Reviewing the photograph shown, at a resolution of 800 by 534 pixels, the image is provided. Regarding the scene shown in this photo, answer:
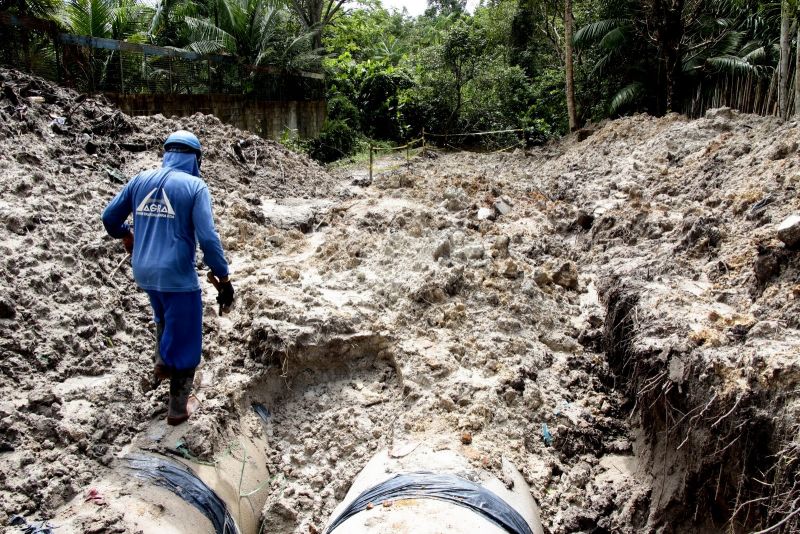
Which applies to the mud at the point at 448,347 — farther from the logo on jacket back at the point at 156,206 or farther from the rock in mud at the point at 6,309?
the logo on jacket back at the point at 156,206

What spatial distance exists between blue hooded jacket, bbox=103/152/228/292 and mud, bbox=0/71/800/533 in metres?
0.82

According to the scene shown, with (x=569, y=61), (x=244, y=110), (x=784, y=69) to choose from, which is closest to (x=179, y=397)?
(x=784, y=69)

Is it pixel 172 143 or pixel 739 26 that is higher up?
pixel 739 26

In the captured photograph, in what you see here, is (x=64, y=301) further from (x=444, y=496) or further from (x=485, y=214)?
(x=485, y=214)

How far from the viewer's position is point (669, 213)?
19.9ft

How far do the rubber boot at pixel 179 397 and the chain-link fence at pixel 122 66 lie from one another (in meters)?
9.83

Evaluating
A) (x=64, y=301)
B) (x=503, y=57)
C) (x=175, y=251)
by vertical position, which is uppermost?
(x=503, y=57)

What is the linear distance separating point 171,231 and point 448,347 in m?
2.09

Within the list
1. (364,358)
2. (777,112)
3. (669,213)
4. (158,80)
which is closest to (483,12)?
(158,80)

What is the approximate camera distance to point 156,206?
326 cm

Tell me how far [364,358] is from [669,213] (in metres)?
3.56

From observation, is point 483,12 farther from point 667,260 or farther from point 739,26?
point 667,260

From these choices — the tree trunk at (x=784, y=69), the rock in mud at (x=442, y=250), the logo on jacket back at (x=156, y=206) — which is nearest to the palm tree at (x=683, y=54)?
the tree trunk at (x=784, y=69)

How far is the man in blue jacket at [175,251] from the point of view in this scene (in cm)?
324
